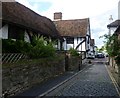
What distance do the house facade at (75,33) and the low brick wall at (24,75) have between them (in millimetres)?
33680

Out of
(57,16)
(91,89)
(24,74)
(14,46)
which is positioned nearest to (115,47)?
(91,89)

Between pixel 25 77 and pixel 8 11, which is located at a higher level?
pixel 8 11

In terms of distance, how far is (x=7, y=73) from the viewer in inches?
452

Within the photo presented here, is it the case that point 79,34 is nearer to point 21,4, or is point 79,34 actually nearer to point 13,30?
point 21,4

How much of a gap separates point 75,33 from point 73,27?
8.61 feet

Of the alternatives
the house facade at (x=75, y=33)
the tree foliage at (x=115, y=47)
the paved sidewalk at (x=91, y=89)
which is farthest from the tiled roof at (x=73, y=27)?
the paved sidewalk at (x=91, y=89)

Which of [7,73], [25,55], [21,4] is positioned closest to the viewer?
[7,73]

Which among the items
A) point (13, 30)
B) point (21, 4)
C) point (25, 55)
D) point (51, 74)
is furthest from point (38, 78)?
point (21, 4)

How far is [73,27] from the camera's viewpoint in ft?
185

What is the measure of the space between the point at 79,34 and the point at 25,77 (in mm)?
40493

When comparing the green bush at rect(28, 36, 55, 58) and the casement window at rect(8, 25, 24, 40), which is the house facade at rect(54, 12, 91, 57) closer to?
the casement window at rect(8, 25, 24, 40)

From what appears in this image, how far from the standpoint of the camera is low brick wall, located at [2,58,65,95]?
11.5 metres

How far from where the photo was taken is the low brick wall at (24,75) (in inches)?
453

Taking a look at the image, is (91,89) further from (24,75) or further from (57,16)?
(57,16)
